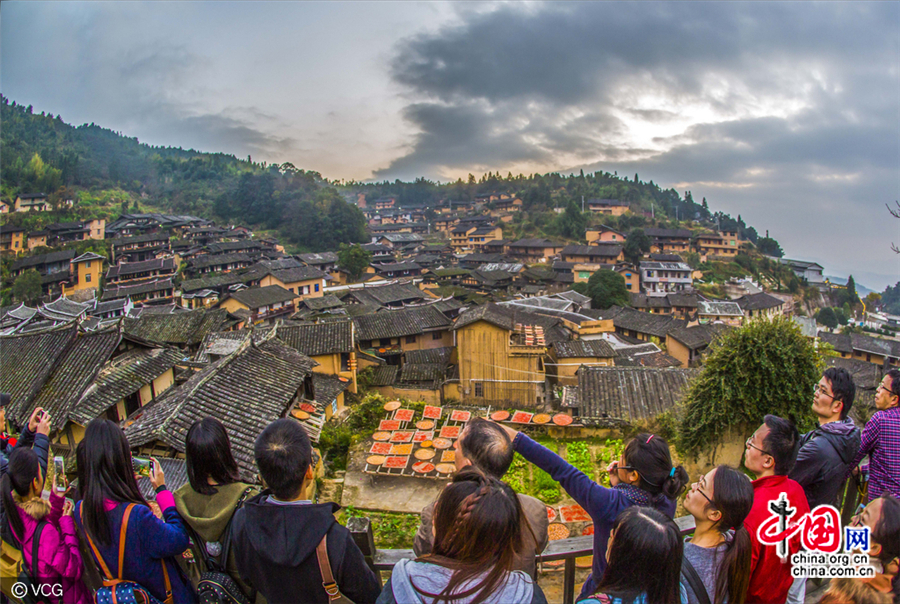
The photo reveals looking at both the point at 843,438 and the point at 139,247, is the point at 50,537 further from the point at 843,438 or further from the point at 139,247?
the point at 139,247

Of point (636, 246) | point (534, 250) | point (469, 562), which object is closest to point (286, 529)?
point (469, 562)

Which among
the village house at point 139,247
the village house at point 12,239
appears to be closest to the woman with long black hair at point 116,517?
the village house at point 139,247

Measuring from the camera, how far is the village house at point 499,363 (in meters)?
14.7

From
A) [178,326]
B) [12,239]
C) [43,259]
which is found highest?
[12,239]

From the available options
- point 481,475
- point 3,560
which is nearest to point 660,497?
point 481,475

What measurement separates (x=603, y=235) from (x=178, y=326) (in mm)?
47468

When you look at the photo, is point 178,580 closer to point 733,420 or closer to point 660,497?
point 660,497

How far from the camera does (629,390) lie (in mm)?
11008

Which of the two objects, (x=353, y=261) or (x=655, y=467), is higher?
(x=353, y=261)

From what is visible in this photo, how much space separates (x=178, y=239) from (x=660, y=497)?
55.2m

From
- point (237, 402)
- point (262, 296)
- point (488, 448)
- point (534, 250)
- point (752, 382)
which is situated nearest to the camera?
point (488, 448)

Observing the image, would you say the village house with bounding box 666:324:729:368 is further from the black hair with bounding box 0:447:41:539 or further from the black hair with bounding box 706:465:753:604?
the black hair with bounding box 0:447:41:539

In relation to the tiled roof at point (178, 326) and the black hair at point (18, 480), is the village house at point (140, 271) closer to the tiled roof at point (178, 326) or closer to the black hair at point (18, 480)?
the tiled roof at point (178, 326)

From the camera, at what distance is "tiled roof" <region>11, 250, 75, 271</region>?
119 ft
